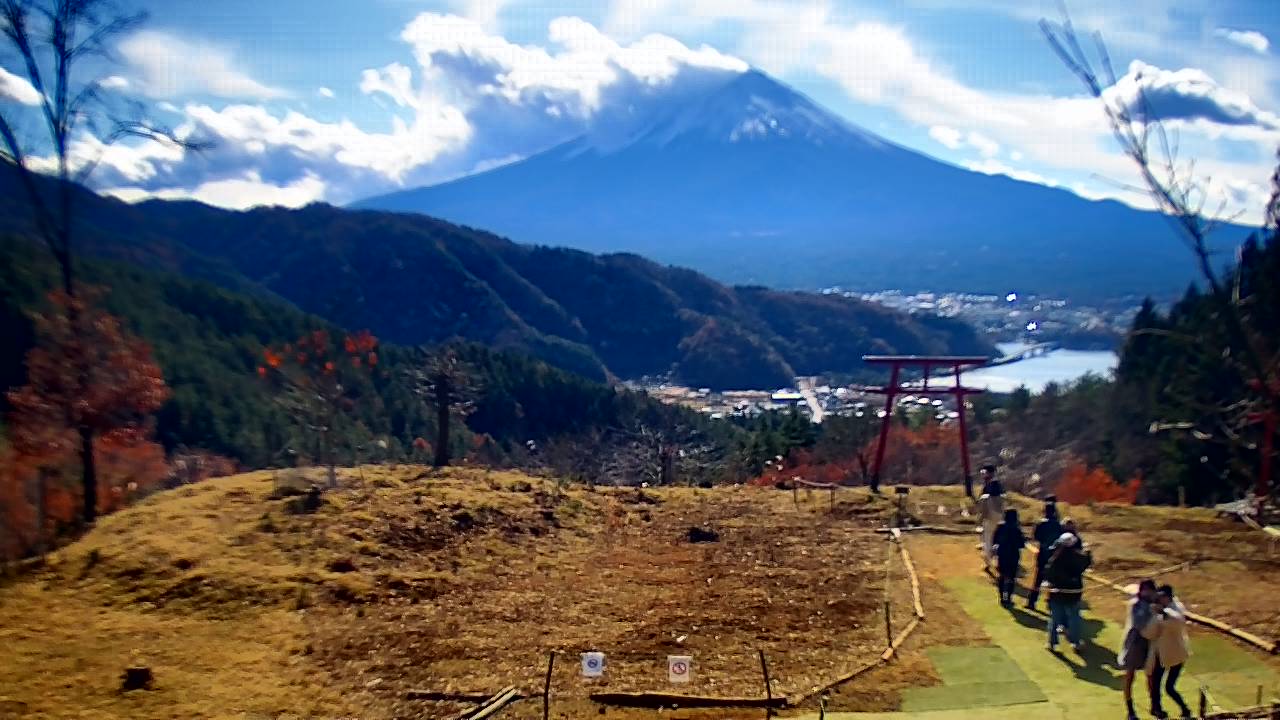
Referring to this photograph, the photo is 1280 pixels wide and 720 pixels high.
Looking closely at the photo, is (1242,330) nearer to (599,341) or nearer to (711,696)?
(711,696)

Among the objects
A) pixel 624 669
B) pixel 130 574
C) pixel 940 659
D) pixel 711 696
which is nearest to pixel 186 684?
pixel 130 574

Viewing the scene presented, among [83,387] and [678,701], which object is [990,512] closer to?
[678,701]

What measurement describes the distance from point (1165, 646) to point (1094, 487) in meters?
21.0

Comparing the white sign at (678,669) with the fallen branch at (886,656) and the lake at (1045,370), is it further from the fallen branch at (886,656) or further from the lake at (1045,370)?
the lake at (1045,370)

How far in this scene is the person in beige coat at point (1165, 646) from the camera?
6.59 metres

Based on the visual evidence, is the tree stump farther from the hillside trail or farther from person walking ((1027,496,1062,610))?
person walking ((1027,496,1062,610))

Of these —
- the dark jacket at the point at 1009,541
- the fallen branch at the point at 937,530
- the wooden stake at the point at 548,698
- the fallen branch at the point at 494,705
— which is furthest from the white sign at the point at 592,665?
the fallen branch at the point at 937,530

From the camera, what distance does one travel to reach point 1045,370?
5575 centimetres

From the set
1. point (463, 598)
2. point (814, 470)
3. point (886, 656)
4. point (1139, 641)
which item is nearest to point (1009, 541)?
point (886, 656)

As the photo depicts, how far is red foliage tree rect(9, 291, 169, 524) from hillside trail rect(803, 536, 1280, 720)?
365 inches

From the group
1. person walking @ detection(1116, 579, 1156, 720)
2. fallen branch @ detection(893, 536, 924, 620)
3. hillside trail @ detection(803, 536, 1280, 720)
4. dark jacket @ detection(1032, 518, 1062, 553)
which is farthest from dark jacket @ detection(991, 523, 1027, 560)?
person walking @ detection(1116, 579, 1156, 720)

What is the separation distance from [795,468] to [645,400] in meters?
26.6

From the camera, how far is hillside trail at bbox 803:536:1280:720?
705 centimetres

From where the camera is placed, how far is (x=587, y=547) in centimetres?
1213
